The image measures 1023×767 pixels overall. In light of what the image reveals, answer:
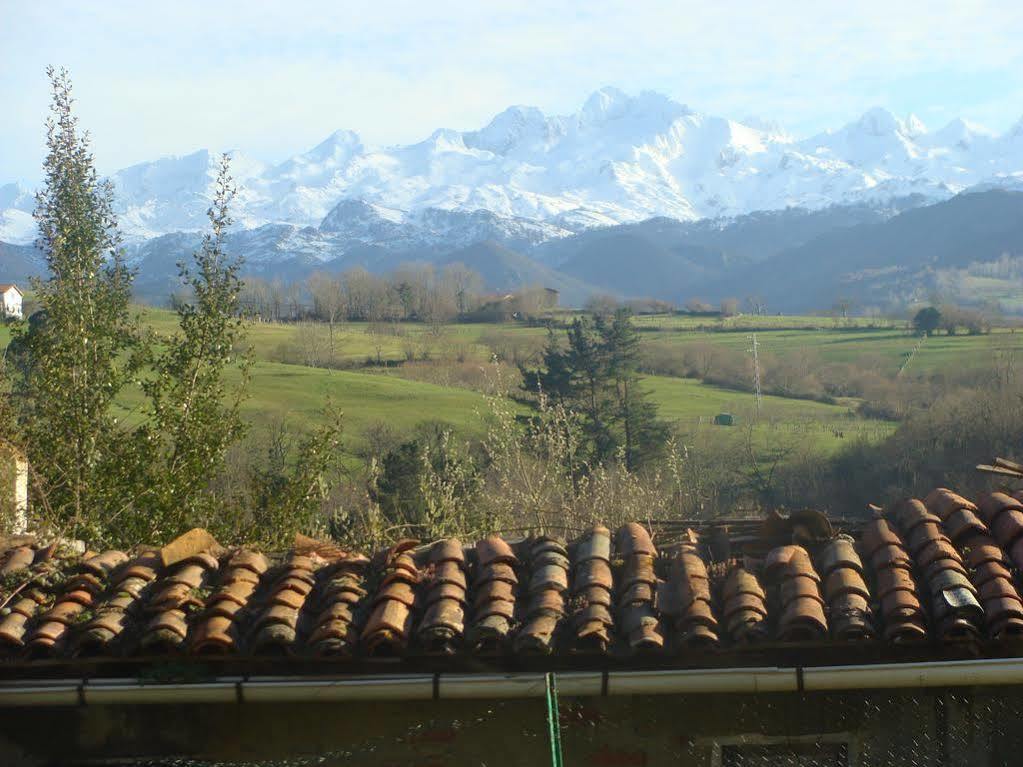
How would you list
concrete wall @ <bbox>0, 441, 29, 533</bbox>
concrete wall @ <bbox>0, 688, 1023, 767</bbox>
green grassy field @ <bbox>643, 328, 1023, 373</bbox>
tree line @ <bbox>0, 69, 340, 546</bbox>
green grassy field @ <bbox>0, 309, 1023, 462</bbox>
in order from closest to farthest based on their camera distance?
concrete wall @ <bbox>0, 688, 1023, 767</bbox>
concrete wall @ <bbox>0, 441, 29, 533</bbox>
tree line @ <bbox>0, 69, 340, 546</bbox>
green grassy field @ <bbox>0, 309, 1023, 462</bbox>
green grassy field @ <bbox>643, 328, 1023, 373</bbox>

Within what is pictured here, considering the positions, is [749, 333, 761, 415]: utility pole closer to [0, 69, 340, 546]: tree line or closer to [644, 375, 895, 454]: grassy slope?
[644, 375, 895, 454]: grassy slope

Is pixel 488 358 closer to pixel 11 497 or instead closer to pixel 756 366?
pixel 756 366

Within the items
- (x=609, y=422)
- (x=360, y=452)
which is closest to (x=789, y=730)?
(x=360, y=452)

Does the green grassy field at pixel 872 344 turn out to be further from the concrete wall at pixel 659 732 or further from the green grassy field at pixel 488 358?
the concrete wall at pixel 659 732

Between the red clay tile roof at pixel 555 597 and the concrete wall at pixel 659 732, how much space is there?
26 cm

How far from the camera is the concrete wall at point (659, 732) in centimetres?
562

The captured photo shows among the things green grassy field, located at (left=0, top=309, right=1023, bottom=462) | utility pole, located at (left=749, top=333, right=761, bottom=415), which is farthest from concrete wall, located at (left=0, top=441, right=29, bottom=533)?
utility pole, located at (left=749, top=333, right=761, bottom=415)

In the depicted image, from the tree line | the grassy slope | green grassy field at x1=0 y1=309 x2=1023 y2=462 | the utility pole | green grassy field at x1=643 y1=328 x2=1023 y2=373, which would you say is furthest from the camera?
Answer: green grassy field at x1=643 y1=328 x2=1023 y2=373

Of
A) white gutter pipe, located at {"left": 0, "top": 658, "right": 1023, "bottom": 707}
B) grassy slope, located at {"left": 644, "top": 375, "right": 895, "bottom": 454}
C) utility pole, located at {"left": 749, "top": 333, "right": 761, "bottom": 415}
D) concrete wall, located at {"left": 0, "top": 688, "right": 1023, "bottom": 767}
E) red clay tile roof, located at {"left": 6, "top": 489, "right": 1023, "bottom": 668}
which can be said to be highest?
red clay tile roof, located at {"left": 6, "top": 489, "right": 1023, "bottom": 668}

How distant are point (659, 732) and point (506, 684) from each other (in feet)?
2.75

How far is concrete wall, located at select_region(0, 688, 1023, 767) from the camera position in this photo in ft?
18.4

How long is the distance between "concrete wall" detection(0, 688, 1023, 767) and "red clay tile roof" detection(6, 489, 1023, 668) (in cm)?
26

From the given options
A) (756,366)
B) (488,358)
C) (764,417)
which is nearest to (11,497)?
(764,417)

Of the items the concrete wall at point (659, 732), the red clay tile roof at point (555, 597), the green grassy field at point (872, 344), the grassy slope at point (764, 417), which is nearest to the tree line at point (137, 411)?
the red clay tile roof at point (555, 597)
